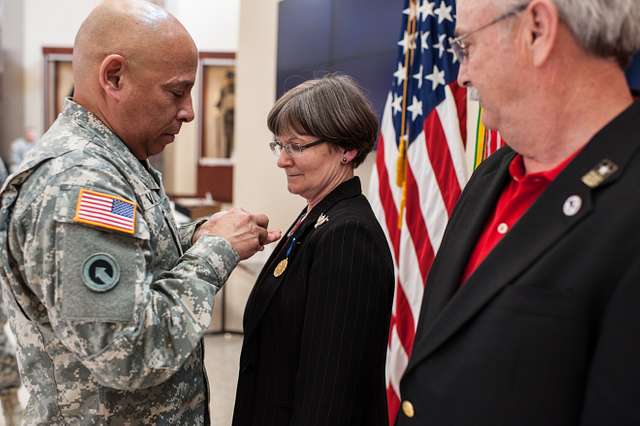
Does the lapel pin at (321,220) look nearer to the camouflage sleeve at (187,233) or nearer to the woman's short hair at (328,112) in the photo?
the woman's short hair at (328,112)

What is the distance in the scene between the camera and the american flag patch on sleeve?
1.21 meters

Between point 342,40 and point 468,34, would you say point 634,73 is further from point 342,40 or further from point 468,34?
point 342,40

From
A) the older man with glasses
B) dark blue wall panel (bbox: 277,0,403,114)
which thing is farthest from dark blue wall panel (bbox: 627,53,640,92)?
dark blue wall panel (bbox: 277,0,403,114)

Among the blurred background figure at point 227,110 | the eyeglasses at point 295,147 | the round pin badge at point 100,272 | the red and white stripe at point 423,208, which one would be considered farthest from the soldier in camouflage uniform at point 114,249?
the blurred background figure at point 227,110

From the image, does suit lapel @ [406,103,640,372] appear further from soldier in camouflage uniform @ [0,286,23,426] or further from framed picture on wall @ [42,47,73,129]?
framed picture on wall @ [42,47,73,129]

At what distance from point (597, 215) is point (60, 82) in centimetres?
1474

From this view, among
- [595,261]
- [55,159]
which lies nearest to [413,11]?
[55,159]

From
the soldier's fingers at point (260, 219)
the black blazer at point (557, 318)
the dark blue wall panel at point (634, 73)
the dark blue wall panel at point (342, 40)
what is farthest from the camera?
the dark blue wall panel at point (342, 40)

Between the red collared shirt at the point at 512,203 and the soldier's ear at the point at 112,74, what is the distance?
85cm

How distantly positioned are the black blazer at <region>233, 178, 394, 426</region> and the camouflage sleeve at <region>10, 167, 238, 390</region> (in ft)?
1.12

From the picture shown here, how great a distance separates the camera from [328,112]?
175 centimetres

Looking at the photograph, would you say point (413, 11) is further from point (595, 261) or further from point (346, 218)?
point (595, 261)

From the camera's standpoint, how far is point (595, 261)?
0.87 meters

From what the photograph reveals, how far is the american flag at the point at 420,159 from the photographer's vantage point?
296 cm
